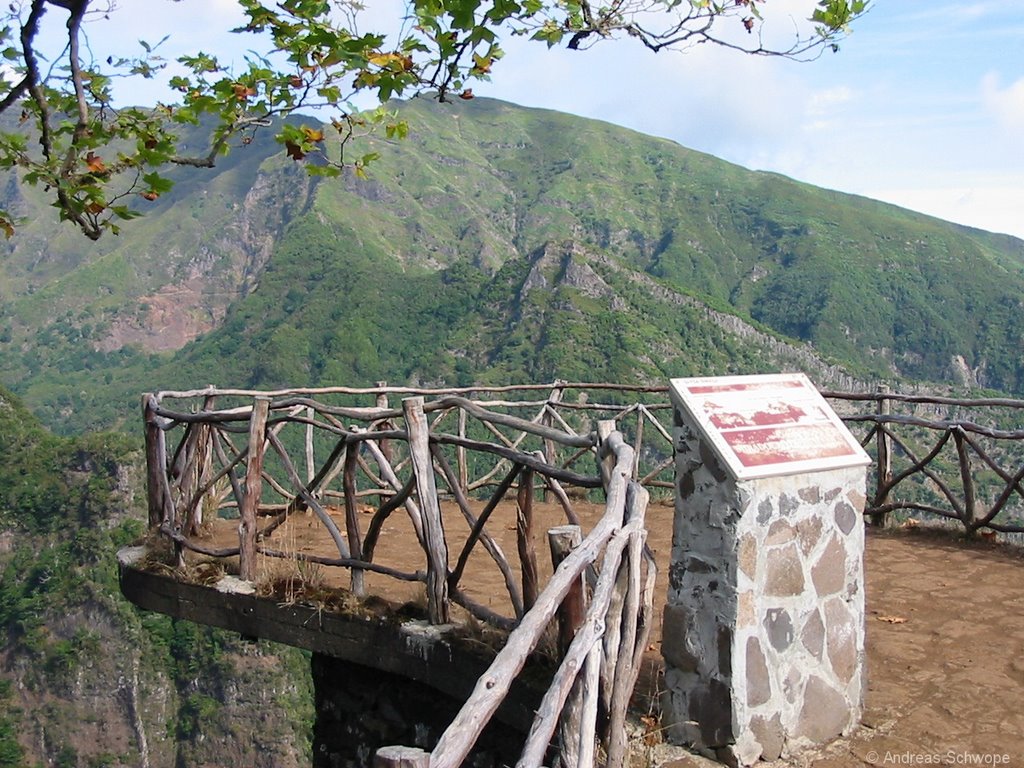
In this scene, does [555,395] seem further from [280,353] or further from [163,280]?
[163,280]

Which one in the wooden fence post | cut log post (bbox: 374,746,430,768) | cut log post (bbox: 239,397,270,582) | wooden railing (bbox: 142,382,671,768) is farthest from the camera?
the wooden fence post

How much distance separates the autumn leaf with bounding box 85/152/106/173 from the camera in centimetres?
408

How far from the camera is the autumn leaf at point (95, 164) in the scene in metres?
4.08

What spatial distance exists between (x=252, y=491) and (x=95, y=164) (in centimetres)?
181

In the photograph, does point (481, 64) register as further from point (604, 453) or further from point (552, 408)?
point (552, 408)

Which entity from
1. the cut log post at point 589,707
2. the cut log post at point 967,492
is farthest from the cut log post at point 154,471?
the cut log post at point 967,492

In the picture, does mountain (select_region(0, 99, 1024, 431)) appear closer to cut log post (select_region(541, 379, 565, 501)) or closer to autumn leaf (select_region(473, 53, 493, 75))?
cut log post (select_region(541, 379, 565, 501))

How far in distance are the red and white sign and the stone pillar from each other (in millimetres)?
40

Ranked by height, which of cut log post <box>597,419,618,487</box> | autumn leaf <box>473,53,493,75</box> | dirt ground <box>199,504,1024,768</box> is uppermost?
autumn leaf <box>473,53,493,75</box>

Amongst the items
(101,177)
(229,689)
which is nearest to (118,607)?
(229,689)

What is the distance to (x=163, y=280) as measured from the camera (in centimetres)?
14025

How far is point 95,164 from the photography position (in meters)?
4.08

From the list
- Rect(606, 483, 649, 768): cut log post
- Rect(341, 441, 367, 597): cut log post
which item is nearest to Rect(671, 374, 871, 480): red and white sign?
Rect(606, 483, 649, 768): cut log post

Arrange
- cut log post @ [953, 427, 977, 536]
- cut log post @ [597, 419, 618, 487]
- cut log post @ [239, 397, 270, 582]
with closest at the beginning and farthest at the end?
1. cut log post @ [597, 419, 618, 487]
2. cut log post @ [239, 397, 270, 582]
3. cut log post @ [953, 427, 977, 536]
